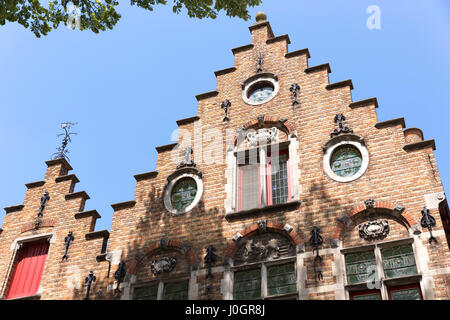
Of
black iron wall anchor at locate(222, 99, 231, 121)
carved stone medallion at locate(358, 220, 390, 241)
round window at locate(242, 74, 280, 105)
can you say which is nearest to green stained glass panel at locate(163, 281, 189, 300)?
carved stone medallion at locate(358, 220, 390, 241)

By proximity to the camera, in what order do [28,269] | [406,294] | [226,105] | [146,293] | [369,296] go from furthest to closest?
[226,105]
[28,269]
[146,293]
[369,296]
[406,294]

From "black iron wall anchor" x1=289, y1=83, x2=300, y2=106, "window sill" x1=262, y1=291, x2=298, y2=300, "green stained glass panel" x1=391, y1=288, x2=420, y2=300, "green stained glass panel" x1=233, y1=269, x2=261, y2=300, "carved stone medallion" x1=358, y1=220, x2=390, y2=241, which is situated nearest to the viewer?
"green stained glass panel" x1=391, y1=288, x2=420, y2=300

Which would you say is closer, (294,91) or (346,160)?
(346,160)

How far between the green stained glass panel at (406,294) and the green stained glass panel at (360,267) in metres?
0.42

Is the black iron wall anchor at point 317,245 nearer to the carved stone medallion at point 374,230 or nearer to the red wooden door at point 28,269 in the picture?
the carved stone medallion at point 374,230

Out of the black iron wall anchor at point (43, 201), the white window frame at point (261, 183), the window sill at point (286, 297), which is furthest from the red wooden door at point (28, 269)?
the window sill at point (286, 297)

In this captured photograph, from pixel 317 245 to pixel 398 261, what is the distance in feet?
5.01

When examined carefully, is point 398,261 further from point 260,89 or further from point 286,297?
point 260,89

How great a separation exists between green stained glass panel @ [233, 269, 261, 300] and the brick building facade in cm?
2

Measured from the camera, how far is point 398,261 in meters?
11.1

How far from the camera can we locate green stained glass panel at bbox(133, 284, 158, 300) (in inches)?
491

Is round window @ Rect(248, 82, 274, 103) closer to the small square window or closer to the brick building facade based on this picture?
the brick building facade

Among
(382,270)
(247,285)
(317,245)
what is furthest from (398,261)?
(247,285)

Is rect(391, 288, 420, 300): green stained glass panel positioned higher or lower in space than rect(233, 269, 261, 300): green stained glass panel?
lower
